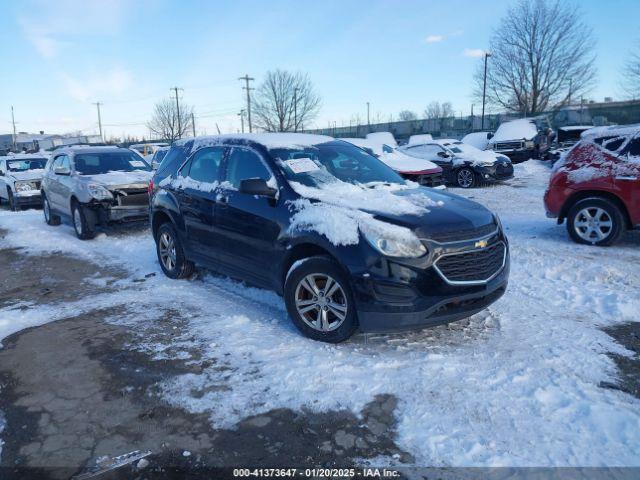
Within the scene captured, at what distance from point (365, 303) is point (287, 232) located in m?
1.03

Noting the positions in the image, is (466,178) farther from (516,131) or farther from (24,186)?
(24,186)

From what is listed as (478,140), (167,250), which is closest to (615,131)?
(167,250)

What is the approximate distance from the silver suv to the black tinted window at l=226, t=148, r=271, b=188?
4695mm

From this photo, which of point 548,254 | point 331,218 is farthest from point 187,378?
point 548,254

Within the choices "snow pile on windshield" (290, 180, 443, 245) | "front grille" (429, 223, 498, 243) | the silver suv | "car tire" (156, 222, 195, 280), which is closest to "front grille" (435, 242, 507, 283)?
"front grille" (429, 223, 498, 243)

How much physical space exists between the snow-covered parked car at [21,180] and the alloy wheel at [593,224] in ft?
47.1

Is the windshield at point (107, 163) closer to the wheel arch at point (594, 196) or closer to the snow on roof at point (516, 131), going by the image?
the wheel arch at point (594, 196)

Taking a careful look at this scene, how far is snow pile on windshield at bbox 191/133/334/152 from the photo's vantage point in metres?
4.95

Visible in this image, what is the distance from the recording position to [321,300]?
4016 mm

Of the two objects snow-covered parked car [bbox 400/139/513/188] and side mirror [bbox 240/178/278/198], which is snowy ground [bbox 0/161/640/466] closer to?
side mirror [bbox 240/178/278/198]

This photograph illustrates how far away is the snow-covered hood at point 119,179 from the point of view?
8906mm

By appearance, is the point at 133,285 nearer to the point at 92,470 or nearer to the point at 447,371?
the point at 92,470

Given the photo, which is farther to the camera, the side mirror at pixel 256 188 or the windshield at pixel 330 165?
the windshield at pixel 330 165

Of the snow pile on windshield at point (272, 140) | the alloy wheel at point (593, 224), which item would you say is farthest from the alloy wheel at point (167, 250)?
the alloy wheel at point (593, 224)
